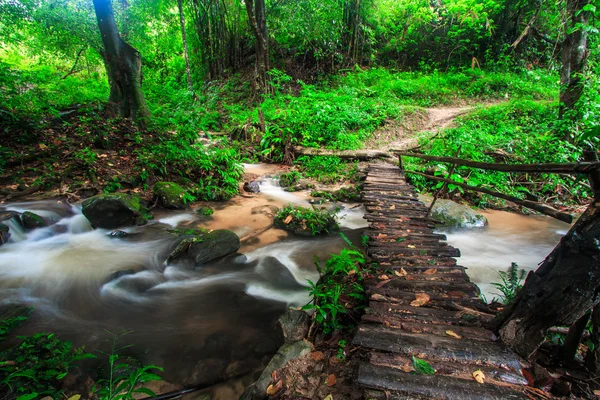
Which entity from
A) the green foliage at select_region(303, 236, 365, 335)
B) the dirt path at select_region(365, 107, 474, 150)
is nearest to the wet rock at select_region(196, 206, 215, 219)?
the green foliage at select_region(303, 236, 365, 335)

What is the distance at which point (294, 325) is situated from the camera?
114 inches

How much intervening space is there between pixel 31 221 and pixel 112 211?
50.5 inches

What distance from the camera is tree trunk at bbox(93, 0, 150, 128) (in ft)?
24.5

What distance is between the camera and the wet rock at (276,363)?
2.14 meters

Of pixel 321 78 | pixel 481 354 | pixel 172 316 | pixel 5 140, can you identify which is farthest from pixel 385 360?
pixel 321 78

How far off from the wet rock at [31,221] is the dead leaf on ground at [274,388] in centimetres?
568

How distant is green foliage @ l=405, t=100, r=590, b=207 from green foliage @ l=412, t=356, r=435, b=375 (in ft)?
19.9

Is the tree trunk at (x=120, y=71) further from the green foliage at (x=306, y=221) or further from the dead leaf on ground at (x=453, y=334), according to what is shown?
the dead leaf on ground at (x=453, y=334)

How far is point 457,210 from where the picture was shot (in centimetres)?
677

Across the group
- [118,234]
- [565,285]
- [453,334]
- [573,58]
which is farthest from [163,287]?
[573,58]

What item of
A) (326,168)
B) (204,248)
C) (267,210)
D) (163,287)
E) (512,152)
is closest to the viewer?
(163,287)

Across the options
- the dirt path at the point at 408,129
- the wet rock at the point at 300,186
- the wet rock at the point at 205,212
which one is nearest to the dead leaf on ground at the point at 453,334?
the wet rock at the point at 205,212

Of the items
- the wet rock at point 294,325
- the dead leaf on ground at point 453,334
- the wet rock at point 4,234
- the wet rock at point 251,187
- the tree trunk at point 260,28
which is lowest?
the wet rock at point 294,325

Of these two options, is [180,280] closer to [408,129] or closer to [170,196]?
[170,196]
